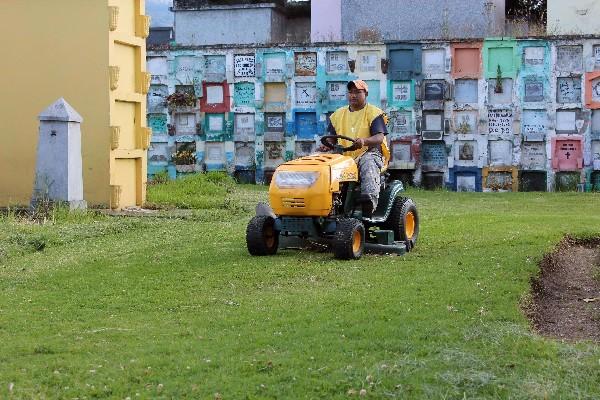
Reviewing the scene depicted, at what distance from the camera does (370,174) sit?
11.2 meters

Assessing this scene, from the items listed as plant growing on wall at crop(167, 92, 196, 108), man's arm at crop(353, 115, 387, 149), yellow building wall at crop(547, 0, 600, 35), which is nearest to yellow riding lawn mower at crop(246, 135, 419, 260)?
man's arm at crop(353, 115, 387, 149)

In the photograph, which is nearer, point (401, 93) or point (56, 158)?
point (56, 158)

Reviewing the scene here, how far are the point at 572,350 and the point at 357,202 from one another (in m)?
5.28

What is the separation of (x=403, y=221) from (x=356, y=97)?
1560 millimetres

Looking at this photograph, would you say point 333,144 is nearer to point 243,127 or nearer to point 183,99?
point 243,127

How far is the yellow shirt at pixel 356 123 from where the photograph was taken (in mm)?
11508

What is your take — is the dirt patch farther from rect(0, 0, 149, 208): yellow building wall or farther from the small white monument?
rect(0, 0, 149, 208): yellow building wall

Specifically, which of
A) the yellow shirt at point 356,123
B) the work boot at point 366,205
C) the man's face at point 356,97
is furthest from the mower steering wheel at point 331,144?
the work boot at point 366,205

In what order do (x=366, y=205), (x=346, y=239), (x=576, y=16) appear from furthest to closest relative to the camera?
(x=576, y=16) → (x=366, y=205) → (x=346, y=239)

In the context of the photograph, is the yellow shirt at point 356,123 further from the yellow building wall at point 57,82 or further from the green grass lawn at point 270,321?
the yellow building wall at point 57,82

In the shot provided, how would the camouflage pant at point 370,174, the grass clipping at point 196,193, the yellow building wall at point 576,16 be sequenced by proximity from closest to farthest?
the camouflage pant at point 370,174 < the grass clipping at point 196,193 < the yellow building wall at point 576,16

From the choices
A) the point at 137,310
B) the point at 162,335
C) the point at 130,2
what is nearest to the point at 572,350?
the point at 162,335

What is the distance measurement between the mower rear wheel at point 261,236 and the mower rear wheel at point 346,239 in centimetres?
80

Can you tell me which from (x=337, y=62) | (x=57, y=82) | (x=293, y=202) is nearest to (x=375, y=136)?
(x=293, y=202)
